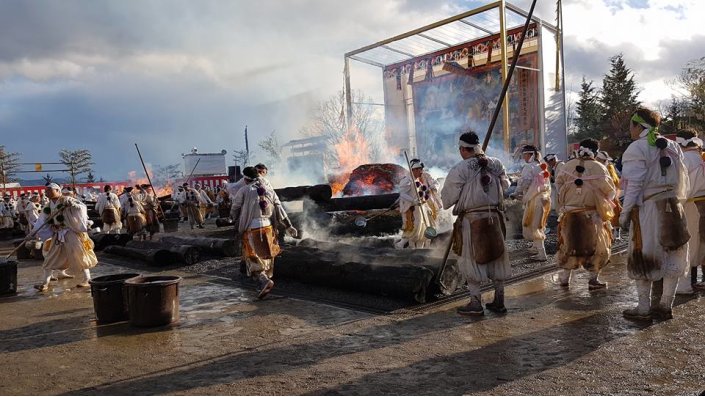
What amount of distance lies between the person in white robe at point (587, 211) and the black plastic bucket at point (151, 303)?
4964 mm

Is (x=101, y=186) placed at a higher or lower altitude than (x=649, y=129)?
higher

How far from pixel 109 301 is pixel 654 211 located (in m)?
6.14

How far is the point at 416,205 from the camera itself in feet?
33.9

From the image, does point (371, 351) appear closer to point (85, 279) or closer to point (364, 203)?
point (85, 279)

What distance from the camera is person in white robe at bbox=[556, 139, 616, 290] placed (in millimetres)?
6777

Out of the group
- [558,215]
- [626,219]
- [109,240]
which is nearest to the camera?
[626,219]

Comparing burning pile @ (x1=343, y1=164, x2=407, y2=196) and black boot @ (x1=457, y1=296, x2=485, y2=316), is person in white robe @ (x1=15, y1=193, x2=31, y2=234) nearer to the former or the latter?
burning pile @ (x1=343, y1=164, x2=407, y2=196)

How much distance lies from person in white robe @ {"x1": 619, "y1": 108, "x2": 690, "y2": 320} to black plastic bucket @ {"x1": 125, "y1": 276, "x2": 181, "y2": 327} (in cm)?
498

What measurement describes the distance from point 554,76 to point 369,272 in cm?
1773

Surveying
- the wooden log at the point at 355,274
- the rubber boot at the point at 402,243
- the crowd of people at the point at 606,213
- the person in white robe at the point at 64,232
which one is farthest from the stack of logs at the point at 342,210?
the crowd of people at the point at 606,213

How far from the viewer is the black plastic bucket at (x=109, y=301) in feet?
21.1

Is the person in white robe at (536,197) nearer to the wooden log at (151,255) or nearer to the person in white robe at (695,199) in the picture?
the person in white robe at (695,199)

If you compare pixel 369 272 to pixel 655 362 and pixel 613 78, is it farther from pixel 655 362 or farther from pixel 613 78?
pixel 613 78

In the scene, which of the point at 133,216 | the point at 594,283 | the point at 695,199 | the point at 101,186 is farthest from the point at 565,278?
the point at 101,186
